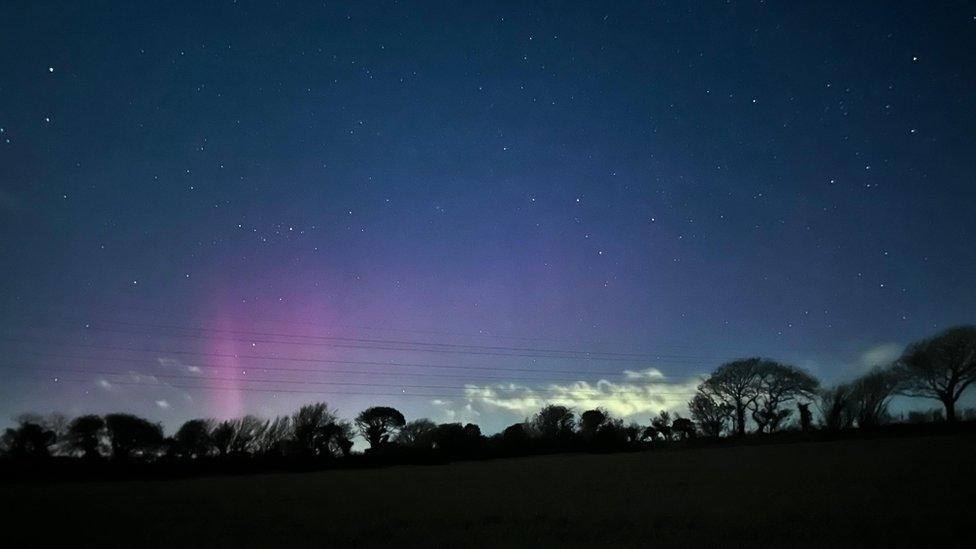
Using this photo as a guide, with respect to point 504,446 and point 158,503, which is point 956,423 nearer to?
point 504,446

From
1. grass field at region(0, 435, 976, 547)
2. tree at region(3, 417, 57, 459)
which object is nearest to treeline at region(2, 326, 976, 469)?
tree at region(3, 417, 57, 459)

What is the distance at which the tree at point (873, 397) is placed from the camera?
75000 mm

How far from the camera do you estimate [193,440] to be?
6531 centimetres

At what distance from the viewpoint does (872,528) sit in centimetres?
955

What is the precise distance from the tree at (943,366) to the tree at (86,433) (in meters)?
106

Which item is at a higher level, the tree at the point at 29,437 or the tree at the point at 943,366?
the tree at the point at 943,366

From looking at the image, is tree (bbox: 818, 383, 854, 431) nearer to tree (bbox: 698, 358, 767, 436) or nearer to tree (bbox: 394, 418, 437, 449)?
tree (bbox: 698, 358, 767, 436)

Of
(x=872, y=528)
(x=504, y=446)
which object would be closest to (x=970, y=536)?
(x=872, y=528)

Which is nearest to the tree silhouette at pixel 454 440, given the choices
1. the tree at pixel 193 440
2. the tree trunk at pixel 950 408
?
the tree at pixel 193 440

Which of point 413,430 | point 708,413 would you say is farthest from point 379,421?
point 708,413

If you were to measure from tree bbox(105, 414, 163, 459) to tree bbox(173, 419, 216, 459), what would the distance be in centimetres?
260

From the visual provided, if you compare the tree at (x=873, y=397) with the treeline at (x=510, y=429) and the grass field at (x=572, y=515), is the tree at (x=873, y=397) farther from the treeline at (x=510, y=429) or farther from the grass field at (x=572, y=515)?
the grass field at (x=572, y=515)

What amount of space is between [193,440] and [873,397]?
95.7 m

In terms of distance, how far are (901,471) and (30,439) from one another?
7504 centimetres
